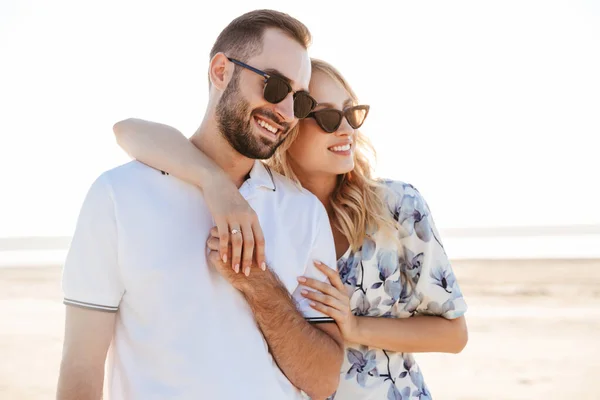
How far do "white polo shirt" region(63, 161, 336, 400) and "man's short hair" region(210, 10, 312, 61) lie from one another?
66cm

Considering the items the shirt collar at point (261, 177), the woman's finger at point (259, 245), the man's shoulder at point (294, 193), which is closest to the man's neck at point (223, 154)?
the shirt collar at point (261, 177)

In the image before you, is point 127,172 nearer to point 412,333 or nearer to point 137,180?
point 137,180

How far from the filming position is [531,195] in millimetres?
41375

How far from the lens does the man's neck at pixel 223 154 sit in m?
2.89

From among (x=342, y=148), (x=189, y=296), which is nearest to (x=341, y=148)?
(x=342, y=148)

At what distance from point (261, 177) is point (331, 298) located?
0.56 meters

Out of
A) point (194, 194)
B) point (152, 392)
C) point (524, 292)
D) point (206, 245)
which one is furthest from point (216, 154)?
point (524, 292)

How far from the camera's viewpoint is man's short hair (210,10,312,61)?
112 inches

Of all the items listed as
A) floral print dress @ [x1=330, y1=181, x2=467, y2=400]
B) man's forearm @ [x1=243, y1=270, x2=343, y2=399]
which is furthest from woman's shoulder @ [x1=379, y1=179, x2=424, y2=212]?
man's forearm @ [x1=243, y1=270, x2=343, y2=399]

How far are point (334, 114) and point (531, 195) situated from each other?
40188 millimetres

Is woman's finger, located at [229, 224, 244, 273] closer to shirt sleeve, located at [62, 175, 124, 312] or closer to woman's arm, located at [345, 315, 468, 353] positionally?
shirt sleeve, located at [62, 175, 124, 312]

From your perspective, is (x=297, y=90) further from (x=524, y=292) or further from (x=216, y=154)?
(x=524, y=292)

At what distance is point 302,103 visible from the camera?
115 inches

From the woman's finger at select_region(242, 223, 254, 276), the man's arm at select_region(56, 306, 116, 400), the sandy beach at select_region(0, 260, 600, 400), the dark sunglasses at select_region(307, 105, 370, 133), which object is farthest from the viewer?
the sandy beach at select_region(0, 260, 600, 400)
